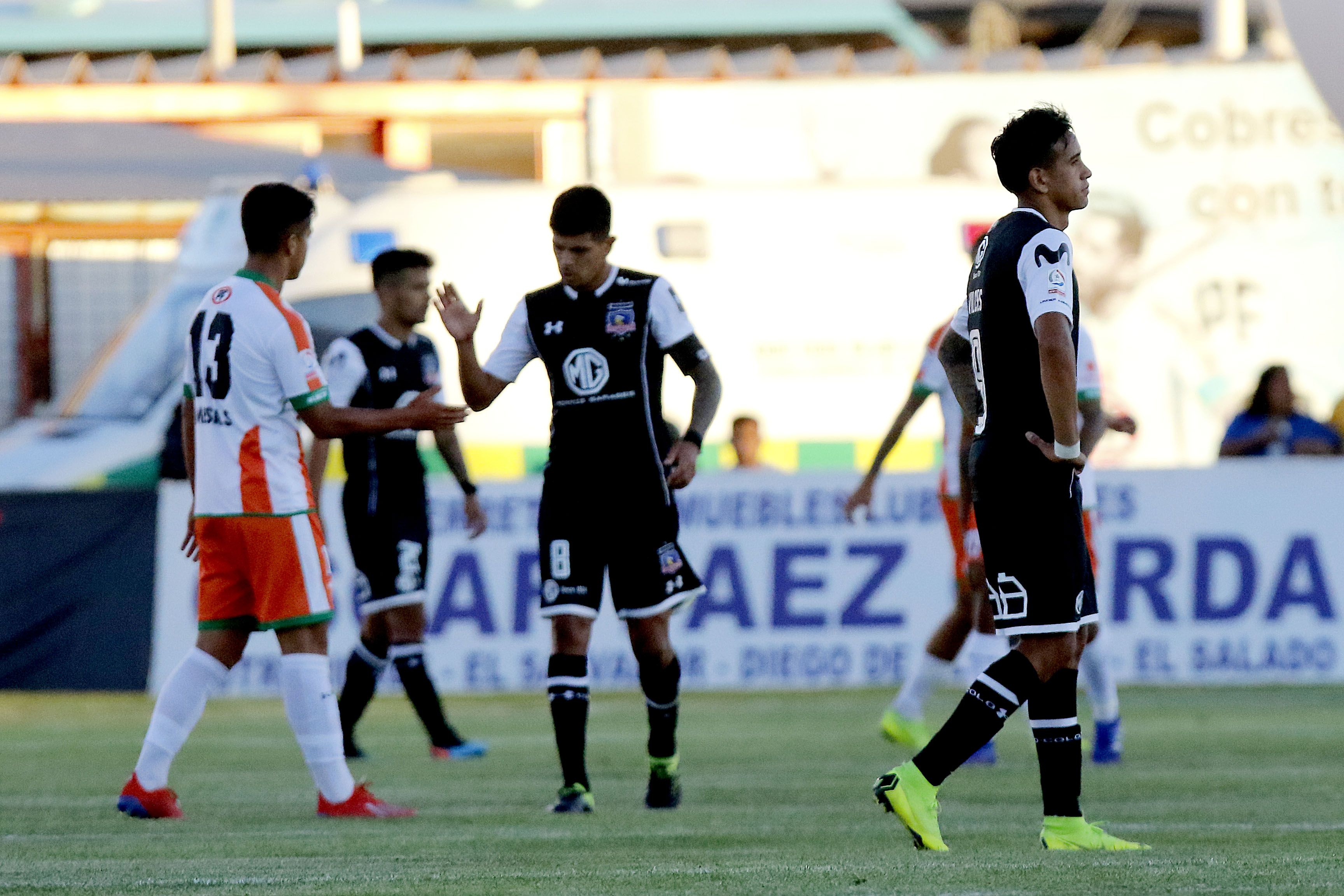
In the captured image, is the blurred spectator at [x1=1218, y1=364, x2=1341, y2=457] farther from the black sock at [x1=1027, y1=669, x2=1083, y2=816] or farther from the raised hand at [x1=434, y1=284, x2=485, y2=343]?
the black sock at [x1=1027, y1=669, x2=1083, y2=816]

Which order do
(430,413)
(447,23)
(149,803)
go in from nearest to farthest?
(430,413)
(149,803)
(447,23)

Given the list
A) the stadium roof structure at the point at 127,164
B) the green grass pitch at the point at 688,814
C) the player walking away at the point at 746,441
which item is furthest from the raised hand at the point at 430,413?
the stadium roof structure at the point at 127,164

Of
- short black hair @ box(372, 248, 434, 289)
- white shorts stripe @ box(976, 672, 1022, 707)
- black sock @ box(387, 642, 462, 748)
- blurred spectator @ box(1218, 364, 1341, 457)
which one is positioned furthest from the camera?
blurred spectator @ box(1218, 364, 1341, 457)

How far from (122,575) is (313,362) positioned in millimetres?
6518

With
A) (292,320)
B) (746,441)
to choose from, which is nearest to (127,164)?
(746,441)

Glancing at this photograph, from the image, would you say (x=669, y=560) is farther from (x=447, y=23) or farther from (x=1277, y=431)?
(x=447, y=23)

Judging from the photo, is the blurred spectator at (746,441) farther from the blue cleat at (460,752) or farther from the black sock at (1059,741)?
the black sock at (1059,741)

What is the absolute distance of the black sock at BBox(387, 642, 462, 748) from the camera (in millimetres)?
9133

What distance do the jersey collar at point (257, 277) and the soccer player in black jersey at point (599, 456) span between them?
0.69 meters

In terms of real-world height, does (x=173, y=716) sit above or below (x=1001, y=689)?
below

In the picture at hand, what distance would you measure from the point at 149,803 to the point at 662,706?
1587 millimetres

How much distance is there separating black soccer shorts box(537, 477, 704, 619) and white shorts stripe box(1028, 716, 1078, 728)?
5.08ft

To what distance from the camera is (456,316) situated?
6.39 metres

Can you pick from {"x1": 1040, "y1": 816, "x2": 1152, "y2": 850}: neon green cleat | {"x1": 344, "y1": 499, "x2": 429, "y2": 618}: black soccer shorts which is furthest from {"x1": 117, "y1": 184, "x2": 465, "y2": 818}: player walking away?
{"x1": 344, "y1": 499, "x2": 429, "y2": 618}: black soccer shorts
